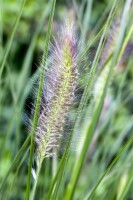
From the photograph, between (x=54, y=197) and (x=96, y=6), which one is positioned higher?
(x=96, y=6)

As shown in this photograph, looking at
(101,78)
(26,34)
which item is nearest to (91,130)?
(101,78)

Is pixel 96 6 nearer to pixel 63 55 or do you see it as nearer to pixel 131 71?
pixel 131 71

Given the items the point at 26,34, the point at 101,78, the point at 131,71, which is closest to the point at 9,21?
the point at 26,34

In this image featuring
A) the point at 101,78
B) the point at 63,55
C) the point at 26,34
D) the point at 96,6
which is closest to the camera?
the point at 63,55

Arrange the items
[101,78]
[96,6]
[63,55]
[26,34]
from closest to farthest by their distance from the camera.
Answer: [63,55]
[101,78]
[26,34]
[96,6]

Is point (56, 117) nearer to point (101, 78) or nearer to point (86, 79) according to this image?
point (86, 79)

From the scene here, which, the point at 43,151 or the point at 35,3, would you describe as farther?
the point at 35,3
